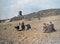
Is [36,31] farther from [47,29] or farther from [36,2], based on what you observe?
[36,2]

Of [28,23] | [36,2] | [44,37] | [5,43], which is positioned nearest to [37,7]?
[36,2]

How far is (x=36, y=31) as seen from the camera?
310 centimetres

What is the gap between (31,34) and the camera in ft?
10.1

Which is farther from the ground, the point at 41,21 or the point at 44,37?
the point at 41,21

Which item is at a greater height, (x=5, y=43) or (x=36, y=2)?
(x=36, y=2)

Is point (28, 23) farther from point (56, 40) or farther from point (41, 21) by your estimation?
point (56, 40)

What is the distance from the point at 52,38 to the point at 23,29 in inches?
21.1

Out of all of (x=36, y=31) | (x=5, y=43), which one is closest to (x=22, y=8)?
(x=36, y=31)

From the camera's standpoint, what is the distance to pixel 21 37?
3.09 m

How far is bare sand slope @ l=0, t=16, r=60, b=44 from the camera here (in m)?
3.06

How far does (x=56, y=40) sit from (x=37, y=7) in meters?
0.68

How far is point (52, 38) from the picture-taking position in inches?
121

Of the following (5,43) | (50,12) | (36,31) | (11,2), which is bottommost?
(5,43)

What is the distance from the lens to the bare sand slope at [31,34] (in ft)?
10.0
